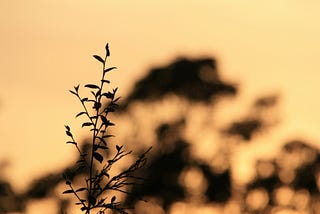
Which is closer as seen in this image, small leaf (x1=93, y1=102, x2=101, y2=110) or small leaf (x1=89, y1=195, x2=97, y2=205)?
small leaf (x1=89, y1=195, x2=97, y2=205)

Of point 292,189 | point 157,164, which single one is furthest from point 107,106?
point 292,189

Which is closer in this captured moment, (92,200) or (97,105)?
(92,200)

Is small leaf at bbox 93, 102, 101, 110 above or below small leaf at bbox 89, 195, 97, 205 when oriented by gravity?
above

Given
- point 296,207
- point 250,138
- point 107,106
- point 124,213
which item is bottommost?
point 124,213

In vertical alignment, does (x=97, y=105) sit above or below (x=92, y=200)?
above

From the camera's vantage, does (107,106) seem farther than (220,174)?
No

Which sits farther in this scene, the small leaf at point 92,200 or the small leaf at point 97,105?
the small leaf at point 97,105

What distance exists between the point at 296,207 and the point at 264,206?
4.50 feet

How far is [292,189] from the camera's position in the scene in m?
51.5

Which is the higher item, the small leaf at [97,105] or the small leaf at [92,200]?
the small leaf at [97,105]

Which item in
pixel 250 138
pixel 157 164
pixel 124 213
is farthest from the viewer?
pixel 250 138

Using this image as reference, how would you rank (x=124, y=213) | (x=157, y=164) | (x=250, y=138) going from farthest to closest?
(x=250, y=138) → (x=157, y=164) → (x=124, y=213)

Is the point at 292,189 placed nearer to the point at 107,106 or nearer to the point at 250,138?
the point at 250,138

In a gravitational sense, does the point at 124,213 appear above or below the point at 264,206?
below
